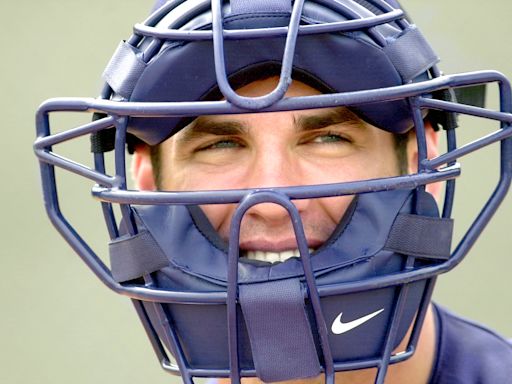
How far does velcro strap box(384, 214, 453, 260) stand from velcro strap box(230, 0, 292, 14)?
1.37 ft

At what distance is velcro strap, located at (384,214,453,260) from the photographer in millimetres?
1846

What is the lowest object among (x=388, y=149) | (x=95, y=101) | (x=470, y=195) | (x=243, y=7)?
(x=470, y=195)

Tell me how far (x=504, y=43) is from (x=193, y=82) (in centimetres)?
218

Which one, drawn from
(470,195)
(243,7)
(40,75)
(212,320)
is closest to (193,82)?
(243,7)

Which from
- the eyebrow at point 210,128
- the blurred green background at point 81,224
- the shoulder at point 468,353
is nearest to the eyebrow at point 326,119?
the eyebrow at point 210,128

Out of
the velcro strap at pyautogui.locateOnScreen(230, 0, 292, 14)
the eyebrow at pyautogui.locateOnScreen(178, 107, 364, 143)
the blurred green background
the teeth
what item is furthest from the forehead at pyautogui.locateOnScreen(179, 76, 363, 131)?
the blurred green background

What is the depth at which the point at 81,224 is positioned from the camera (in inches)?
149

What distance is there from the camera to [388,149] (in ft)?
6.89

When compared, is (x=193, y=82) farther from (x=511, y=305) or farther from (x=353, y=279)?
(x=511, y=305)

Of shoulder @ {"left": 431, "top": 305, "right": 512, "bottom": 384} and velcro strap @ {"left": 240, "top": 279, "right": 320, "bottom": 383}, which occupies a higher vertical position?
velcro strap @ {"left": 240, "top": 279, "right": 320, "bottom": 383}

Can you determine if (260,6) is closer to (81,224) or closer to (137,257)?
(137,257)

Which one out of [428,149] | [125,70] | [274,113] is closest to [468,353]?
[428,149]

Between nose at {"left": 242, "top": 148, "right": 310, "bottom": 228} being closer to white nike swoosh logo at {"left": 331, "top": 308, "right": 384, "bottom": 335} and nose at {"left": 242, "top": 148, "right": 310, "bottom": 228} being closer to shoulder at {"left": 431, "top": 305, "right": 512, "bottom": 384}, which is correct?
white nike swoosh logo at {"left": 331, "top": 308, "right": 384, "bottom": 335}

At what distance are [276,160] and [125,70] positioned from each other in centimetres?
33
